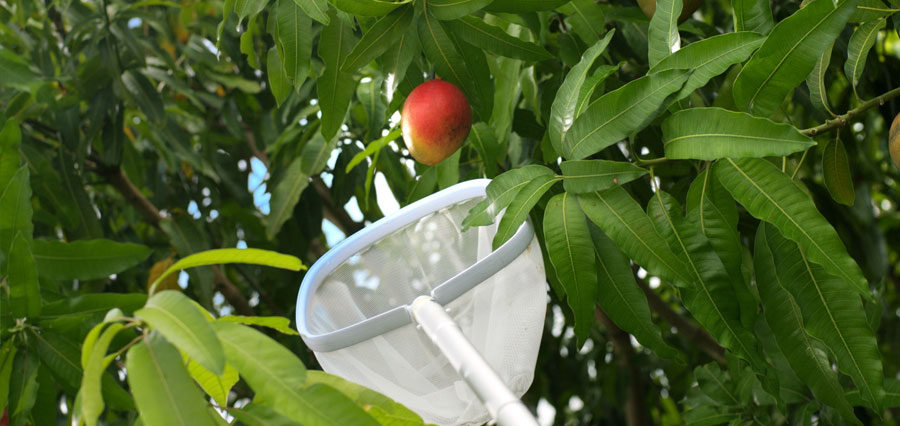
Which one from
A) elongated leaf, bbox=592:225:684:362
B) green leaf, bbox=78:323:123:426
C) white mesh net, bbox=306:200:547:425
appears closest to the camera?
green leaf, bbox=78:323:123:426

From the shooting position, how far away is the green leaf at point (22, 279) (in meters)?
1.11

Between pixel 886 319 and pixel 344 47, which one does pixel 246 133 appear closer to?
pixel 344 47

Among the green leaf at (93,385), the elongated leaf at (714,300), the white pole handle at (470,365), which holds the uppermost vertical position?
the green leaf at (93,385)

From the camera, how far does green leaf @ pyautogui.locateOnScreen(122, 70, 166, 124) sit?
232cm

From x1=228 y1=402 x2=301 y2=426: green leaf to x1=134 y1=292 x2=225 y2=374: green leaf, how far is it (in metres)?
0.14

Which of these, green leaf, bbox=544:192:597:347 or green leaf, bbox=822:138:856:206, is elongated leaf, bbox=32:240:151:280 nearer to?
green leaf, bbox=544:192:597:347

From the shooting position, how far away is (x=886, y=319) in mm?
2916

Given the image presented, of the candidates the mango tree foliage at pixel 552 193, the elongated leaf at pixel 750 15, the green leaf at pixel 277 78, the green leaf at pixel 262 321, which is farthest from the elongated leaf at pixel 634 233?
the green leaf at pixel 277 78

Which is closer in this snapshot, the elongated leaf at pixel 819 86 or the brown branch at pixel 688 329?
the elongated leaf at pixel 819 86

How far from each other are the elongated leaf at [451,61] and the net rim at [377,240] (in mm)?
288

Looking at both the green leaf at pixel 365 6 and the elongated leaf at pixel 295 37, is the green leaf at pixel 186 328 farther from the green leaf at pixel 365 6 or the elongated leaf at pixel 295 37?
the elongated leaf at pixel 295 37

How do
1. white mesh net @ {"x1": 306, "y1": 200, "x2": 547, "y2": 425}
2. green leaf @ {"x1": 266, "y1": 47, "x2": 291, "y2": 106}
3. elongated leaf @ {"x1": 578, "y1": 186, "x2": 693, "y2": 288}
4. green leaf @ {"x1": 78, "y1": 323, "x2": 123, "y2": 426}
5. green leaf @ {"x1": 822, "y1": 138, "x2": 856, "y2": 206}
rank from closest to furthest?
green leaf @ {"x1": 78, "y1": 323, "x2": 123, "y2": 426} → white mesh net @ {"x1": 306, "y1": 200, "x2": 547, "y2": 425} → elongated leaf @ {"x1": 578, "y1": 186, "x2": 693, "y2": 288} → green leaf @ {"x1": 822, "y1": 138, "x2": 856, "y2": 206} → green leaf @ {"x1": 266, "y1": 47, "x2": 291, "y2": 106}

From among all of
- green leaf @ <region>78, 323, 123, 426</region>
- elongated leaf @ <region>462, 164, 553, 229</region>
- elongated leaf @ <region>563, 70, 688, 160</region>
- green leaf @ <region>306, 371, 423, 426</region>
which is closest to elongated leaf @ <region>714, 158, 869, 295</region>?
elongated leaf @ <region>563, 70, 688, 160</region>

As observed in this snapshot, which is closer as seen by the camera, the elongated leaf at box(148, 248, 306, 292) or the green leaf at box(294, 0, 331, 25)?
the elongated leaf at box(148, 248, 306, 292)
